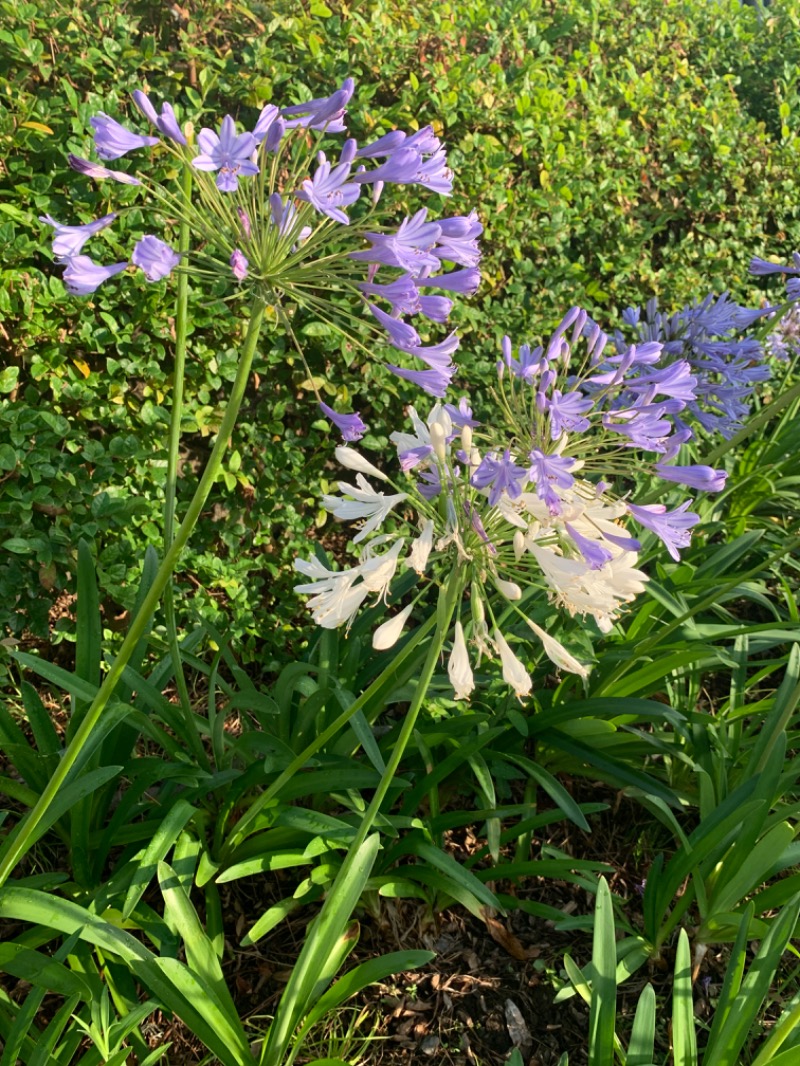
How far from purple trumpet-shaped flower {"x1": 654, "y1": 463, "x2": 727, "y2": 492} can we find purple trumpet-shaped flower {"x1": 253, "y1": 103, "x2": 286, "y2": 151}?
1.02 metres

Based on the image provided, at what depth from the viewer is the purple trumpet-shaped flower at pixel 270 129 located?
57.9 inches

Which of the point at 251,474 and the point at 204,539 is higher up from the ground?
the point at 251,474

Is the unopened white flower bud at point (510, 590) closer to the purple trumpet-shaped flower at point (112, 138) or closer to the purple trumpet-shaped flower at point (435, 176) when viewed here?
the purple trumpet-shaped flower at point (435, 176)

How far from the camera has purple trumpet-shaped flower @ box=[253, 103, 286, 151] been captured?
1.47 meters

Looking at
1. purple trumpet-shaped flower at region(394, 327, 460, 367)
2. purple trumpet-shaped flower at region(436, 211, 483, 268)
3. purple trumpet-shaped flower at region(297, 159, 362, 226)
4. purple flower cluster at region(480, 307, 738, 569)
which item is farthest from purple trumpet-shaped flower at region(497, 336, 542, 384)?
purple trumpet-shaped flower at region(297, 159, 362, 226)

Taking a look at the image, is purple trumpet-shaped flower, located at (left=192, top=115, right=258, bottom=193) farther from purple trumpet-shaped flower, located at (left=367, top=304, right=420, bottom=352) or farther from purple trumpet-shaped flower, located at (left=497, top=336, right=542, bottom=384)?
purple trumpet-shaped flower, located at (left=497, top=336, right=542, bottom=384)

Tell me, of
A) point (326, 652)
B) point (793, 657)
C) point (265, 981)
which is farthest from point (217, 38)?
point (265, 981)

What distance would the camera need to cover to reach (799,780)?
9.64 feet

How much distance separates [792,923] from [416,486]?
1.33m

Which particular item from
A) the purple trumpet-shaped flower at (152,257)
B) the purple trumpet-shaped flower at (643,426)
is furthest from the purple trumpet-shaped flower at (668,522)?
the purple trumpet-shaped flower at (152,257)

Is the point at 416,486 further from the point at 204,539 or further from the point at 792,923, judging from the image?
the point at 204,539

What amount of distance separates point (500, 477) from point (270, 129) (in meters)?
0.74

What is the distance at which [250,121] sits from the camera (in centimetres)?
338

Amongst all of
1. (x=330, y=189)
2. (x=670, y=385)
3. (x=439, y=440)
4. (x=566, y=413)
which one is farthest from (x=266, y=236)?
(x=670, y=385)
